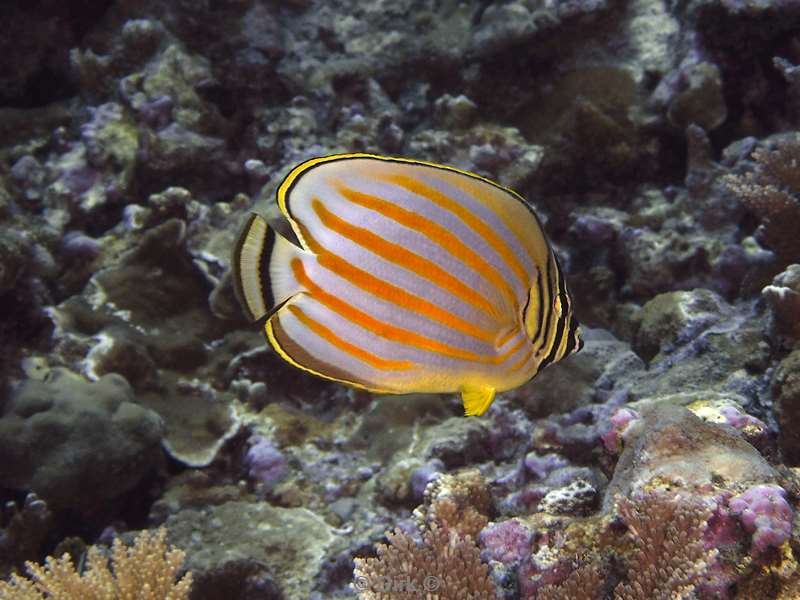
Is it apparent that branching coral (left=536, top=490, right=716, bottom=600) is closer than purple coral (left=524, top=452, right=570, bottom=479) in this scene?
Yes

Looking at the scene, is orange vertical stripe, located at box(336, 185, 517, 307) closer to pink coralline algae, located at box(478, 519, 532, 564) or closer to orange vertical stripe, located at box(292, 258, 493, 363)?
orange vertical stripe, located at box(292, 258, 493, 363)

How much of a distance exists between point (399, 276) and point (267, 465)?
247cm

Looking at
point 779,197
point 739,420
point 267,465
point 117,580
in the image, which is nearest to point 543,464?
point 739,420

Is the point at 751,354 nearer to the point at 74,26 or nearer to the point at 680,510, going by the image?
the point at 680,510

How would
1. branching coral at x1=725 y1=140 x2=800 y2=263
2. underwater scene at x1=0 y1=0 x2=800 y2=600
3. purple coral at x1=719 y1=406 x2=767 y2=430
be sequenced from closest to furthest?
underwater scene at x1=0 y1=0 x2=800 y2=600, purple coral at x1=719 y1=406 x2=767 y2=430, branching coral at x1=725 y1=140 x2=800 y2=263

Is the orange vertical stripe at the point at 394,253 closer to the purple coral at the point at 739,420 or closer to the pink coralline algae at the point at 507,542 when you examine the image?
the pink coralline algae at the point at 507,542

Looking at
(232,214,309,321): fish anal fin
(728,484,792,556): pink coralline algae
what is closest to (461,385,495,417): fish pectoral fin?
(232,214,309,321): fish anal fin

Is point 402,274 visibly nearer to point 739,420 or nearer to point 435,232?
point 435,232

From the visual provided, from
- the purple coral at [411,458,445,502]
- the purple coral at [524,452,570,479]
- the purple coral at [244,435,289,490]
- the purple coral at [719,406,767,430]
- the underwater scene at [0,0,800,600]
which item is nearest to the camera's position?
the underwater scene at [0,0,800,600]

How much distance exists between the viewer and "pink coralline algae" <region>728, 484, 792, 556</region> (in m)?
2.02

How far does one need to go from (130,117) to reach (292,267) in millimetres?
4472

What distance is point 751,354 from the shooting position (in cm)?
332

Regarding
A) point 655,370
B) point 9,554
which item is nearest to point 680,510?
point 655,370

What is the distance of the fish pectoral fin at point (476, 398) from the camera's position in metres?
1.99
